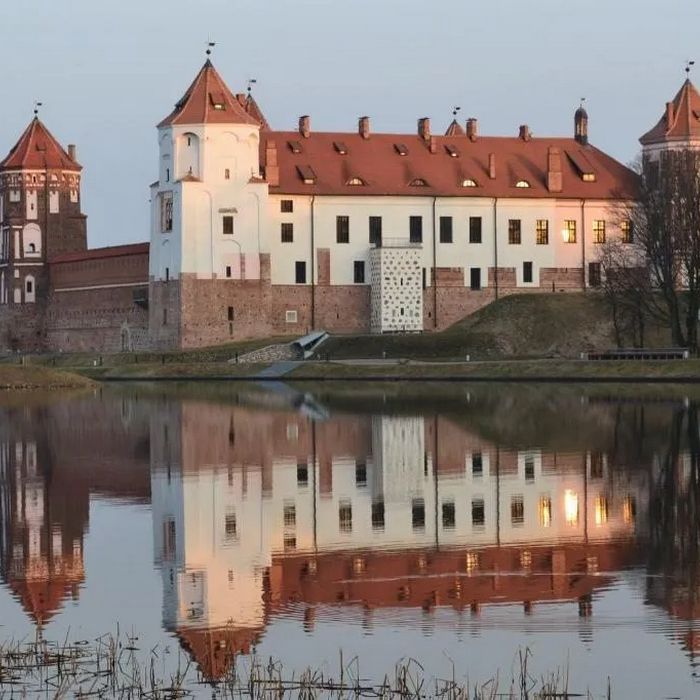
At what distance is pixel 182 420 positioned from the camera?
49.6 m

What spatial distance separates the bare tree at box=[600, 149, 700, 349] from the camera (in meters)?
74.1

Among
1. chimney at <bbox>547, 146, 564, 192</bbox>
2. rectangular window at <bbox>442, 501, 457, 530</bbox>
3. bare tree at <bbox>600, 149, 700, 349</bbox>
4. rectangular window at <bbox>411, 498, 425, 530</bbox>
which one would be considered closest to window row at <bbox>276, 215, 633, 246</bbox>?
chimney at <bbox>547, 146, 564, 192</bbox>

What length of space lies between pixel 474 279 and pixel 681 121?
13.7m

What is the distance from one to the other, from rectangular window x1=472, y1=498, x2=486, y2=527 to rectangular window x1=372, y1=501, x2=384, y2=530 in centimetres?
131

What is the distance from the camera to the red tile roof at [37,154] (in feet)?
367

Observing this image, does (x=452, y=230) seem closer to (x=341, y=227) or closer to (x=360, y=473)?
(x=341, y=227)

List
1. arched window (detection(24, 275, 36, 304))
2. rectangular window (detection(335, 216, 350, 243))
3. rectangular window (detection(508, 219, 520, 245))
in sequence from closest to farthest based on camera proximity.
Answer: rectangular window (detection(335, 216, 350, 243)) → rectangular window (detection(508, 219, 520, 245)) → arched window (detection(24, 275, 36, 304))

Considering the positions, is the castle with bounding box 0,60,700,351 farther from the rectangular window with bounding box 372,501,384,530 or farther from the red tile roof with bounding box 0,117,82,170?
the rectangular window with bounding box 372,501,384,530

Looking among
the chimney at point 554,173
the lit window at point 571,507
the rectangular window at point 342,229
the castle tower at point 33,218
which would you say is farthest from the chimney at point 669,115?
the lit window at point 571,507

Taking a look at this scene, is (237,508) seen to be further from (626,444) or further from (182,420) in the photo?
(182,420)

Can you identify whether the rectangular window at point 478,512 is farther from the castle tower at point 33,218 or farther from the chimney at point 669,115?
the castle tower at point 33,218

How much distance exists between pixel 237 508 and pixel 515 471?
6958 mm

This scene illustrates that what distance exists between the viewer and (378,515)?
27547mm

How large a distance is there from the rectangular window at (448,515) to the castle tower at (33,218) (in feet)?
264
